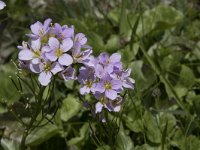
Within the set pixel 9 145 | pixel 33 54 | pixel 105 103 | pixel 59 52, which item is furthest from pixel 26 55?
pixel 9 145

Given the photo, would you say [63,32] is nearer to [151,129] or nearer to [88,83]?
[88,83]

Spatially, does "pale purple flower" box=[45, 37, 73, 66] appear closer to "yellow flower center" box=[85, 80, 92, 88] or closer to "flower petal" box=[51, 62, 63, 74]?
"flower petal" box=[51, 62, 63, 74]

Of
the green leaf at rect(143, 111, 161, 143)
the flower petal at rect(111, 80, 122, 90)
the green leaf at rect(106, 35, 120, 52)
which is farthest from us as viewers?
the green leaf at rect(106, 35, 120, 52)

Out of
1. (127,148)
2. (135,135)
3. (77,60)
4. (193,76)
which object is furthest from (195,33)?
(77,60)

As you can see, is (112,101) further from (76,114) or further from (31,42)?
(76,114)

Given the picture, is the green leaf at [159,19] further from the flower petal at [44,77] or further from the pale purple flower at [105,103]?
the flower petal at [44,77]

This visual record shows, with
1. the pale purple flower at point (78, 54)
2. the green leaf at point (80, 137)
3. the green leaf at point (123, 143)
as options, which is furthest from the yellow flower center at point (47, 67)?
the green leaf at point (80, 137)

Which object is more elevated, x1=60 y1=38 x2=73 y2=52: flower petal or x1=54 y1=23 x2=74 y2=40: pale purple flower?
x1=54 y1=23 x2=74 y2=40: pale purple flower

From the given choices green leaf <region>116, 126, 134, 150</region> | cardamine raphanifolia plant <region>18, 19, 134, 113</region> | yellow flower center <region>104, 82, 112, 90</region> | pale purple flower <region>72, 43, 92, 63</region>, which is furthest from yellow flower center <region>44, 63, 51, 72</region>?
green leaf <region>116, 126, 134, 150</region>
